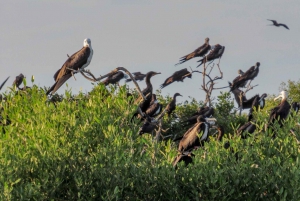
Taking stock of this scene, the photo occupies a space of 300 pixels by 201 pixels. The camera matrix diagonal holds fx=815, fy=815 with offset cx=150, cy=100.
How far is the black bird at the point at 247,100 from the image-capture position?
69.8ft

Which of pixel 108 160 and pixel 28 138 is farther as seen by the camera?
pixel 28 138

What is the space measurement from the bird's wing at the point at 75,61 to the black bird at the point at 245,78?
648 cm

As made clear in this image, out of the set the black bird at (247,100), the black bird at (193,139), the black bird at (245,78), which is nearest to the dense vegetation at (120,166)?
the black bird at (193,139)

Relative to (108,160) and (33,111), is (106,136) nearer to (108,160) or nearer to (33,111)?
(108,160)

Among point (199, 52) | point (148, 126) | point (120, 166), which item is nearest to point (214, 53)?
Result: point (199, 52)

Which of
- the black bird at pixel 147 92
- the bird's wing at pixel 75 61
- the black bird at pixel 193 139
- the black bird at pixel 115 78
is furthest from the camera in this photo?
the black bird at pixel 115 78

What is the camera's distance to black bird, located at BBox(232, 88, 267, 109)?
21266 mm

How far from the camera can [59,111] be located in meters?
12.1

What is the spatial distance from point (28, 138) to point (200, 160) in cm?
250

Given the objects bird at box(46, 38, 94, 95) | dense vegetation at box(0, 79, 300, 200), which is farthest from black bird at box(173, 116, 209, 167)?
bird at box(46, 38, 94, 95)

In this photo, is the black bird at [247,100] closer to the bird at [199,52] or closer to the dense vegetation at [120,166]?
the bird at [199,52]

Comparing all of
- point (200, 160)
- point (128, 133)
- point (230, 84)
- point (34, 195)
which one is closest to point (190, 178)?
point (200, 160)

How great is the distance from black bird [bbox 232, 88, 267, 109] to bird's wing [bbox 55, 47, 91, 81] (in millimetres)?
5732

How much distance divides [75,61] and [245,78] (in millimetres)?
7596
